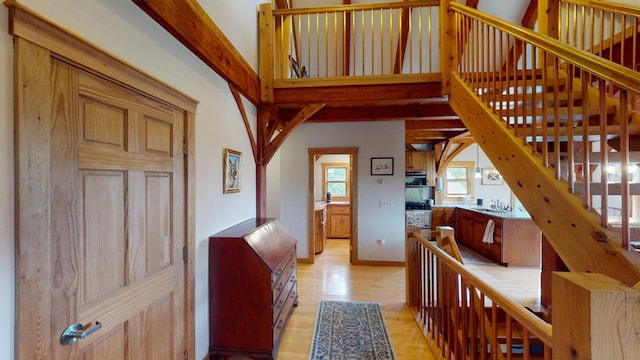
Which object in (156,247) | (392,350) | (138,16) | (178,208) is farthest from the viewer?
(392,350)

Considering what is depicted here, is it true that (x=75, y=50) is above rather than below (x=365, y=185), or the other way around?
above

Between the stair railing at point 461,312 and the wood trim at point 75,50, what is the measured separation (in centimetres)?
206

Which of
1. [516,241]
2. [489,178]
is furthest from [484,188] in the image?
[516,241]

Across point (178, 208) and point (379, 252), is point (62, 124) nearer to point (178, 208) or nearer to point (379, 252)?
point (178, 208)

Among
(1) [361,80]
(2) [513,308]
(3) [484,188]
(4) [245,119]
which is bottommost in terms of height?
(2) [513,308]

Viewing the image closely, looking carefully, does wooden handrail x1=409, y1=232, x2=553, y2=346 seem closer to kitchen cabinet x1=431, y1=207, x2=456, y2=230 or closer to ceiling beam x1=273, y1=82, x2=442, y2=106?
ceiling beam x1=273, y1=82, x2=442, y2=106

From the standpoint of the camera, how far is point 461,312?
196cm

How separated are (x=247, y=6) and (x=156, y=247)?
2.49m

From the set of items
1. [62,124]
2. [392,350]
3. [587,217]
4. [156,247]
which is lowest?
[392,350]

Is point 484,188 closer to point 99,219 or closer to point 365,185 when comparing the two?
point 365,185

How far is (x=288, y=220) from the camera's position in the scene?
4637mm

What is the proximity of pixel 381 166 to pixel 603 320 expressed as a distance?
395 centimetres

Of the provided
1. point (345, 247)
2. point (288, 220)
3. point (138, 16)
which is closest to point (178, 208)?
point (138, 16)

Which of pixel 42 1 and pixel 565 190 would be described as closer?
pixel 42 1
